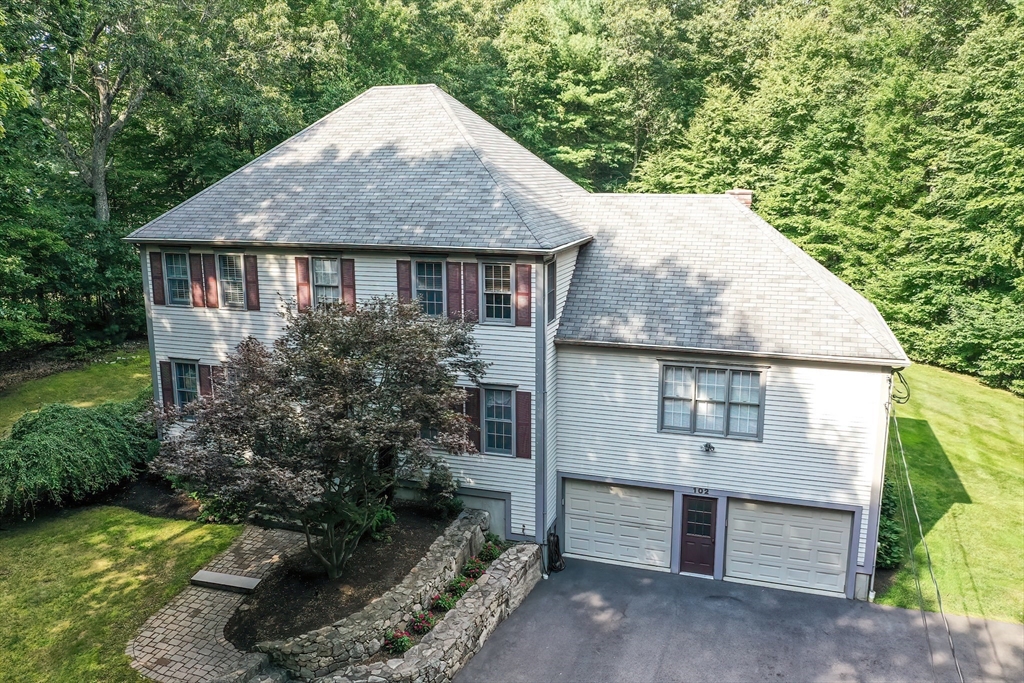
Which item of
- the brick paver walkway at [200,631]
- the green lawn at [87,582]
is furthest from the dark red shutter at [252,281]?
the brick paver walkway at [200,631]

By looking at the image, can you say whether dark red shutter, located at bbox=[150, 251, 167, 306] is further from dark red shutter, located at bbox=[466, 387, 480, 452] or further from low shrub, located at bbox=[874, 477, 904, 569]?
low shrub, located at bbox=[874, 477, 904, 569]

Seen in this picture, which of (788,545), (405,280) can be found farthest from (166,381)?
(788,545)

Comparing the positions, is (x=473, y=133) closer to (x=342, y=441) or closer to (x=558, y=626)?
(x=342, y=441)

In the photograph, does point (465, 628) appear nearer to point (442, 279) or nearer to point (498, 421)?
point (498, 421)

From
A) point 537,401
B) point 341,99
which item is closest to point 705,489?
point 537,401

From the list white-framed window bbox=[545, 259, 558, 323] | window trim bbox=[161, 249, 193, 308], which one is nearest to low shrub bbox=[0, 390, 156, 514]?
window trim bbox=[161, 249, 193, 308]

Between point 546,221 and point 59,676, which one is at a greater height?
point 546,221
